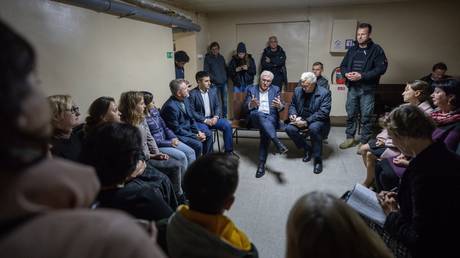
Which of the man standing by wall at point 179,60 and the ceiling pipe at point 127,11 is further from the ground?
the ceiling pipe at point 127,11

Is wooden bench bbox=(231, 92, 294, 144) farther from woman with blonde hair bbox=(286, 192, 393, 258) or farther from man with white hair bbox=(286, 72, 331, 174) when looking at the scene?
woman with blonde hair bbox=(286, 192, 393, 258)

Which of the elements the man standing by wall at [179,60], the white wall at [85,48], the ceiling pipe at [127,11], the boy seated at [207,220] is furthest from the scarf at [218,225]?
the man standing by wall at [179,60]

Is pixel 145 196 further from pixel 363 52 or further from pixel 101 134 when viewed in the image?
pixel 363 52

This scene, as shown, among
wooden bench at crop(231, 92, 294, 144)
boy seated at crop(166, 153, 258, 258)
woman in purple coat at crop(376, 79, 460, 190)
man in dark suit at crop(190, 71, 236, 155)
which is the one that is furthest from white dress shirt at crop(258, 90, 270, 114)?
boy seated at crop(166, 153, 258, 258)

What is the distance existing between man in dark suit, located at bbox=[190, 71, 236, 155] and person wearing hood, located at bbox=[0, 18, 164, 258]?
9.73 ft

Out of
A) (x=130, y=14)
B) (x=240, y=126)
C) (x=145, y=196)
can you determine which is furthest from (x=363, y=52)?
(x=145, y=196)

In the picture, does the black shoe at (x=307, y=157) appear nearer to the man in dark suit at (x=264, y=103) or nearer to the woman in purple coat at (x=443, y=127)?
the man in dark suit at (x=264, y=103)

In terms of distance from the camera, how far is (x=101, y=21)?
271 cm

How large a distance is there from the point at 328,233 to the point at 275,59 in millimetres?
4811

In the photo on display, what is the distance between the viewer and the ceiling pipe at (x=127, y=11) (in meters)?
2.40

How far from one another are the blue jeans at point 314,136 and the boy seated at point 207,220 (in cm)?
238

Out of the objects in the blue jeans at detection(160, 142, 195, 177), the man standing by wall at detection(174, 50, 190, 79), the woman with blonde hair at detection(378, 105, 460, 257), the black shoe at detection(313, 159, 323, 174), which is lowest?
the black shoe at detection(313, 159, 323, 174)

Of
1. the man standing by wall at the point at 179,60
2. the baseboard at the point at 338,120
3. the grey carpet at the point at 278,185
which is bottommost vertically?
the grey carpet at the point at 278,185

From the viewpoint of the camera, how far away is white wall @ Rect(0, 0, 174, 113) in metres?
2.02
